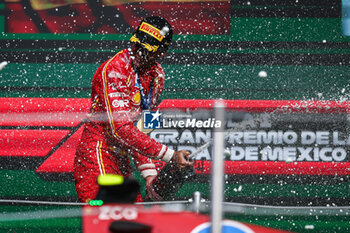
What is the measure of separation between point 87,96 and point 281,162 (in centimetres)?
111

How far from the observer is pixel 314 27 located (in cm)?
361

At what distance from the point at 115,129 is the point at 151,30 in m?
0.46

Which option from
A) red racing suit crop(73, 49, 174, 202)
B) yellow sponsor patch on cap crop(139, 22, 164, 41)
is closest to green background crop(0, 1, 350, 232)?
red racing suit crop(73, 49, 174, 202)

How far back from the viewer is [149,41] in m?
2.88

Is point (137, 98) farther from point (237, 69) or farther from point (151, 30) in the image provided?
point (237, 69)

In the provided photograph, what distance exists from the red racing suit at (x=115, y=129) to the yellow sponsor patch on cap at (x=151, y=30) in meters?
0.13

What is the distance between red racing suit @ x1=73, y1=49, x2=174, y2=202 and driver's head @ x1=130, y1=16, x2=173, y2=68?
0.05 meters

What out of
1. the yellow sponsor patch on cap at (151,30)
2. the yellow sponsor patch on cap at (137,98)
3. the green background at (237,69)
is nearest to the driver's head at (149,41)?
the yellow sponsor patch on cap at (151,30)

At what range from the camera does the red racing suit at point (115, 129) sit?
2850 millimetres

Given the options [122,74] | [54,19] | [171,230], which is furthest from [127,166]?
[171,230]

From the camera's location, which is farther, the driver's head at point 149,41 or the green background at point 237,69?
the green background at point 237,69

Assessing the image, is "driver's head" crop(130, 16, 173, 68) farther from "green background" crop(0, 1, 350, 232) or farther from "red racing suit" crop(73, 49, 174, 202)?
"green background" crop(0, 1, 350, 232)

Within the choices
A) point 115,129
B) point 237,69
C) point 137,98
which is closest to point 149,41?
point 137,98

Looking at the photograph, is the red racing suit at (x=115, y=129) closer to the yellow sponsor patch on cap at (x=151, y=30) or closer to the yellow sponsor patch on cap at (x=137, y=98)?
the yellow sponsor patch on cap at (x=137, y=98)
